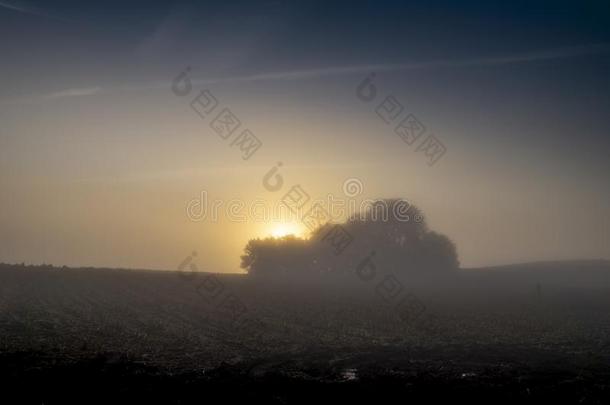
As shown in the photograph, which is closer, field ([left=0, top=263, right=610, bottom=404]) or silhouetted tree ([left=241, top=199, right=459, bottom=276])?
field ([left=0, top=263, right=610, bottom=404])

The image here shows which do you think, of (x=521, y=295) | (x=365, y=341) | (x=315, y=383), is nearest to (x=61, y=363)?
(x=315, y=383)

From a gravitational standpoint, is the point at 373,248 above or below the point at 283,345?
above

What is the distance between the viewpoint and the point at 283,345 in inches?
1146

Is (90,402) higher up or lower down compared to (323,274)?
lower down

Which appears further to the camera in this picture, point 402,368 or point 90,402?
point 402,368

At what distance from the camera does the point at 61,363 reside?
20719 millimetres

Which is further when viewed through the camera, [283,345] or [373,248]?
[373,248]

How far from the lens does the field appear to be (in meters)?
17.0

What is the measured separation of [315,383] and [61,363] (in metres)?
12.1

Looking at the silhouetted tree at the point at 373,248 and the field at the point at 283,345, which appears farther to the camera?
the silhouetted tree at the point at 373,248

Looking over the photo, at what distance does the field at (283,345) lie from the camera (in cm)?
1703

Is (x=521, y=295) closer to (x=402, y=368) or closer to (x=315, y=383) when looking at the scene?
(x=402, y=368)

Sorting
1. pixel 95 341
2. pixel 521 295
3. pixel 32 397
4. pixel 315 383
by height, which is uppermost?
pixel 95 341

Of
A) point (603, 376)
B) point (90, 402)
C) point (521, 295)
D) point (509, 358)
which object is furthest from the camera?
point (521, 295)
